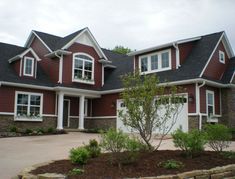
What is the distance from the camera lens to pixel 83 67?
23.7 m

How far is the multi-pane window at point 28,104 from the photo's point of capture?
20.4 meters

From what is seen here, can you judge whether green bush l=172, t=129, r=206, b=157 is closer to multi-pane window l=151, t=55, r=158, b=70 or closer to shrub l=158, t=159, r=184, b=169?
shrub l=158, t=159, r=184, b=169

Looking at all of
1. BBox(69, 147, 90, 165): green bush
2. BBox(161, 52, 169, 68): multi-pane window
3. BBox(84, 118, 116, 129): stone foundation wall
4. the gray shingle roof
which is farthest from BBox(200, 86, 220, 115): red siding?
BBox(69, 147, 90, 165): green bush

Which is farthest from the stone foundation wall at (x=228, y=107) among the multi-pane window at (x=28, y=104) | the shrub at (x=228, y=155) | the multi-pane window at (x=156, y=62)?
the multi-pane window at (x=28, y=104)

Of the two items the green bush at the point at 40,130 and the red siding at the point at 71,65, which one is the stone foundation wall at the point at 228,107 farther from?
the green bush at the point at 40,130

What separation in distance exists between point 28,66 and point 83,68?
13.4 feet

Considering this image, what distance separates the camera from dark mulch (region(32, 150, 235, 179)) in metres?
6.88

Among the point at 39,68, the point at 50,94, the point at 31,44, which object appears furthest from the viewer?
the point at 31,44

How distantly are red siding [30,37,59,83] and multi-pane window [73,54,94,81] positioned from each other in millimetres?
1342

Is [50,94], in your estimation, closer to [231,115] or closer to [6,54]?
[6,54]

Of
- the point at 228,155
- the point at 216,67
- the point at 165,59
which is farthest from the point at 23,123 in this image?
the point at 228,155

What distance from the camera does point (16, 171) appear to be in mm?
8328

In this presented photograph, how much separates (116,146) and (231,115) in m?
13.7

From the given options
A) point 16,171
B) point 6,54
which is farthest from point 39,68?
point 16,171
